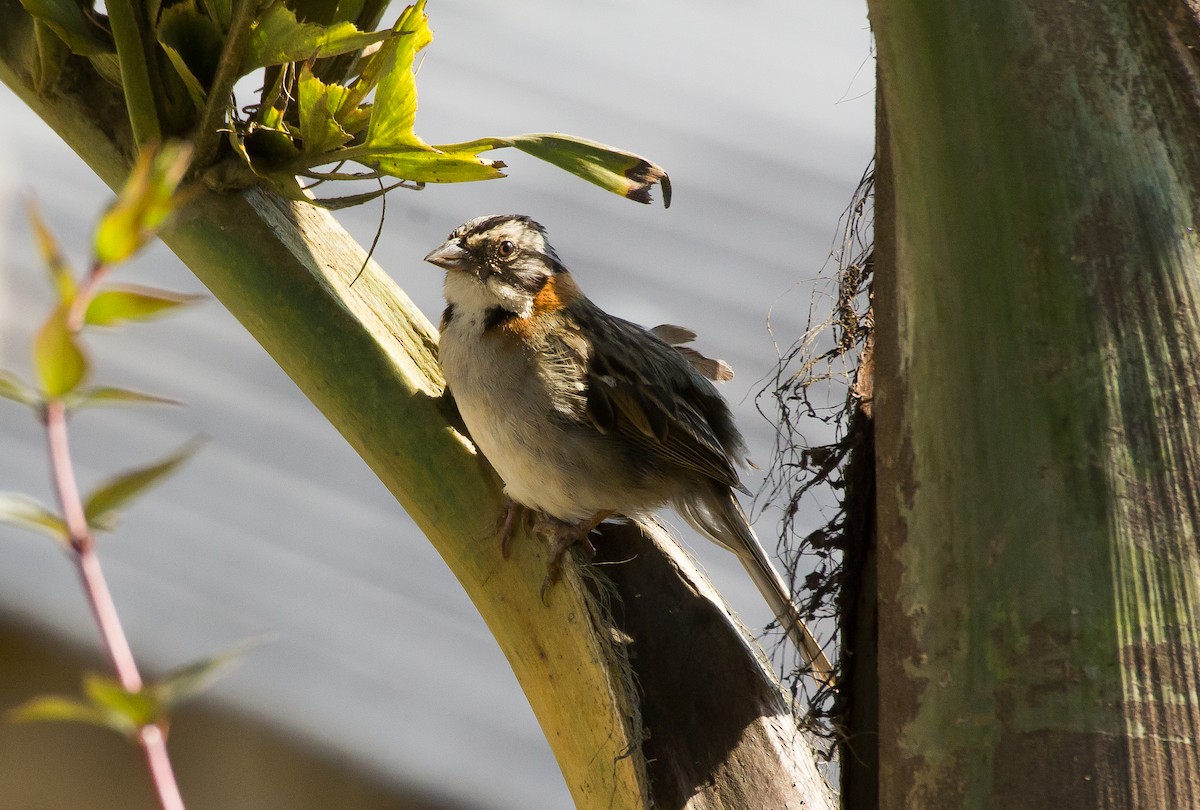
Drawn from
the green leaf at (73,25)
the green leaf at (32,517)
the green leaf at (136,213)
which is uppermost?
the green leaf at (73,25)

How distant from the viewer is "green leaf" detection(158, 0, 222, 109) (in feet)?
4.25

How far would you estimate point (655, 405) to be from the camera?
2.12 m

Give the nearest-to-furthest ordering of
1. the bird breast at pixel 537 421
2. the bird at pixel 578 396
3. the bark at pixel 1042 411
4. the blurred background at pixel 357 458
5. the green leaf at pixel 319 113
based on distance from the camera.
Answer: the bark at pixel 1042 411 < the green leaf at pixel 319 113 < the bird breast at pixel 537 421 < the bird at pixel 578 396 < the blurred background at pixel 357 458

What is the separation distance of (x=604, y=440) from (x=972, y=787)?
3.89 ft

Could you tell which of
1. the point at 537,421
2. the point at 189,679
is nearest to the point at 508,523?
the point at 537,421

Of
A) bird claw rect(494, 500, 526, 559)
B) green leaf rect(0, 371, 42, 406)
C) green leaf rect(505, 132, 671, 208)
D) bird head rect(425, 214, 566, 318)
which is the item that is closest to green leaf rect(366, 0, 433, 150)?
green leaf rect(505, 132, 671, 208)

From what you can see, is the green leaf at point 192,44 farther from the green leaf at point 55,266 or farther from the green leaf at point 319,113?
the green leaf at point 55,266

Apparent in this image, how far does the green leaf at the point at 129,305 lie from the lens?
1.13ft

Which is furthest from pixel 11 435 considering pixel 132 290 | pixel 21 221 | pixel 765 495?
pixel 132 290

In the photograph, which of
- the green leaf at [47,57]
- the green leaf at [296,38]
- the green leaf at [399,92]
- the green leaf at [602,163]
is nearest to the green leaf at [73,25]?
the green leaf at [47,57]

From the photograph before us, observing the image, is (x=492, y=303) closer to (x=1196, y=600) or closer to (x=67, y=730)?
(x=1196, y=600)

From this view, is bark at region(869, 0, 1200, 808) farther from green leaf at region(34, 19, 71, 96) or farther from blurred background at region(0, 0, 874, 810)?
blurred background at region(0, 0, 874, 810)

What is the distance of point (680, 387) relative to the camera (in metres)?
2.27

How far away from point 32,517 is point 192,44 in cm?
111
